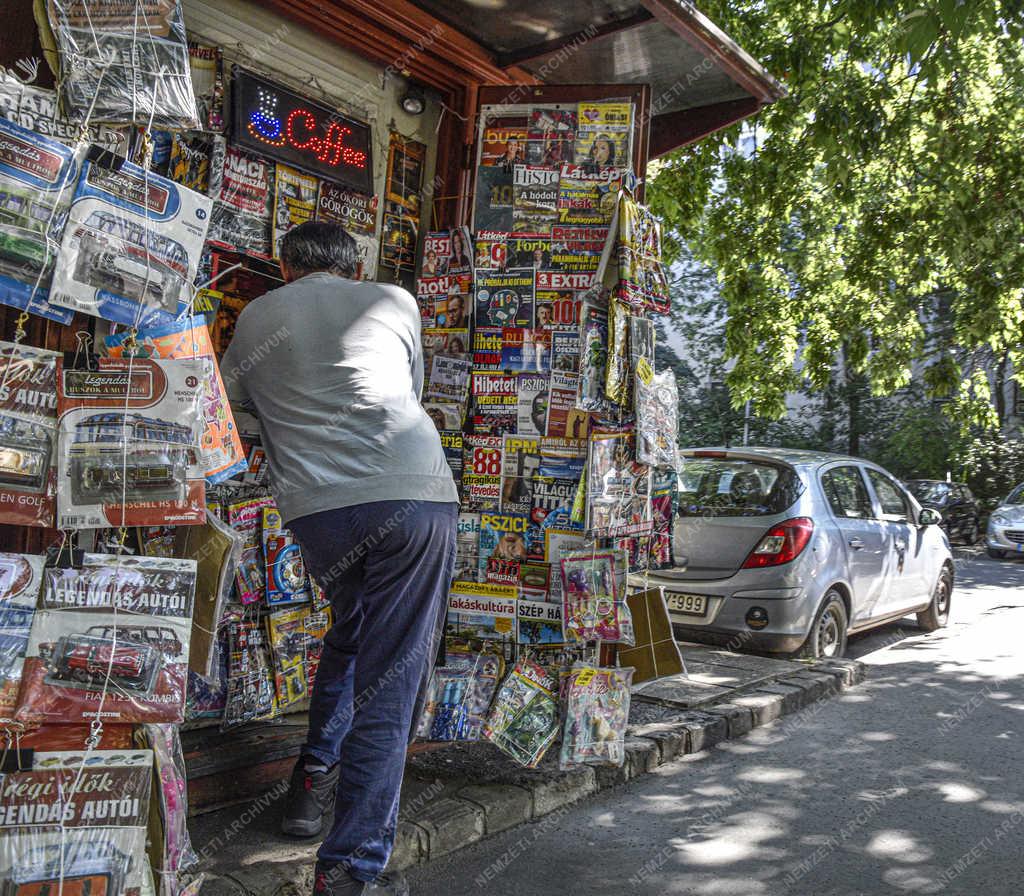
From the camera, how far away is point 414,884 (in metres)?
3.13

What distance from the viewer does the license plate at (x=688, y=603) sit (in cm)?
666

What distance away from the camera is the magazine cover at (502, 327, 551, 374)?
13.3 ft

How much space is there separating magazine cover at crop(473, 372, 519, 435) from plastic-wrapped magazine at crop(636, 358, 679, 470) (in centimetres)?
58

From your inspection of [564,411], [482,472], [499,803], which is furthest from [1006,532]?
[499,803]

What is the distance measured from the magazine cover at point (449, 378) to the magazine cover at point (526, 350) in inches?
7.5

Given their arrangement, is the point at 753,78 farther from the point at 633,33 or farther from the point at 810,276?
the point at 810,276

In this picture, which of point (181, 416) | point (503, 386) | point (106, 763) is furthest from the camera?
point (503, 386)

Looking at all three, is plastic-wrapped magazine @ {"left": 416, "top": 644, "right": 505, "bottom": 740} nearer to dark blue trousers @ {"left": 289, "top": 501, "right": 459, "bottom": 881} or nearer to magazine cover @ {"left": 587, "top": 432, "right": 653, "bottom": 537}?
magazine cover @ {"left": 587, "top": 432, "right": 653, "bottom": 537}

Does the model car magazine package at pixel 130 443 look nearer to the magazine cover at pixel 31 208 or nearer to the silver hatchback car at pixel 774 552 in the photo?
the magazine cover at pixel 31 208

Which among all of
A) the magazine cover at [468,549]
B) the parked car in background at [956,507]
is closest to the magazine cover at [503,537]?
the magazine cover at [468,549]

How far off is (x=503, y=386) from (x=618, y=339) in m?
0.59

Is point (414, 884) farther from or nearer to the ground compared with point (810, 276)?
nearer to the ground

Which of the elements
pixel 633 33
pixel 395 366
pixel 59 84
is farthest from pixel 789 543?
pixel 59 84

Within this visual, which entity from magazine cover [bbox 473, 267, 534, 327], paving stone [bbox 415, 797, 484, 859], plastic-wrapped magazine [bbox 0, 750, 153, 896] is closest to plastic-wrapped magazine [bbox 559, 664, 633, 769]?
paving stone [bbox 415, 797, 484, 859]
